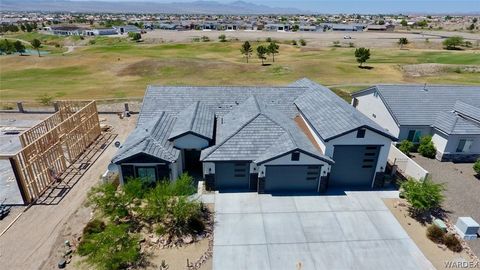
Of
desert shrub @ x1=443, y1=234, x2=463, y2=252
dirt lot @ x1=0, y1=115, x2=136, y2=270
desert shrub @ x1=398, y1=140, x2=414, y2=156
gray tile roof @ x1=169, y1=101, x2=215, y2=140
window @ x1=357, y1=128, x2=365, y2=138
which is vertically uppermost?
window @ x1=357, y1=128, x2=365, y2=138

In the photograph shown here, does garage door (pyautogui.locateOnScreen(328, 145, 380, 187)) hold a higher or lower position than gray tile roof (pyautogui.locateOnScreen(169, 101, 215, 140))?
lower

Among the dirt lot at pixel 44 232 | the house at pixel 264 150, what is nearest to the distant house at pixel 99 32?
the house at pixel 264 150

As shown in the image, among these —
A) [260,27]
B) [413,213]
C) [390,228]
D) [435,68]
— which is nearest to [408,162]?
[413,213]

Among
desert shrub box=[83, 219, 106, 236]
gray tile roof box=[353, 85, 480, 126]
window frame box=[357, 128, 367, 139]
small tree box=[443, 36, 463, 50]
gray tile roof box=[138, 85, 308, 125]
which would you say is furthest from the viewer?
small tree box=[443, 36, 463, 50]

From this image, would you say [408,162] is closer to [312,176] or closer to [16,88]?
[312,176]

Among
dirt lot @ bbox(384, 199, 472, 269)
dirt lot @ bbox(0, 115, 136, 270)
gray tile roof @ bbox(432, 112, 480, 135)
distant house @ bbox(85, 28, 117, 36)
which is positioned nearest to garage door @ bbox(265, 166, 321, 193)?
dirt lot @ bbox(384, 199, 472, 269)

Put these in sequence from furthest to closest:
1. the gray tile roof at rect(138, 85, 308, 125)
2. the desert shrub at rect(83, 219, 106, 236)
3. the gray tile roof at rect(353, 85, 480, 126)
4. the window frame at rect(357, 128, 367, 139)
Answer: the gray tile roof at rect(353, 85, 480, 126) < the gray tile roof at rect(138, 85, 308, 125) < the window frame at rect(357, 128, 367, 139) < the desert shrub at rect(83, 219, 106, 236)

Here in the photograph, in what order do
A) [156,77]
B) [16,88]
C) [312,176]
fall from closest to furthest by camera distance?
[312,176] → [16,88] → [156,77]

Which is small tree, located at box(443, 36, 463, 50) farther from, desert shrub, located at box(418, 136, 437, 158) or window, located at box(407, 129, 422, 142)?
desert shrub, located at box(418, 136, 437, 158)
